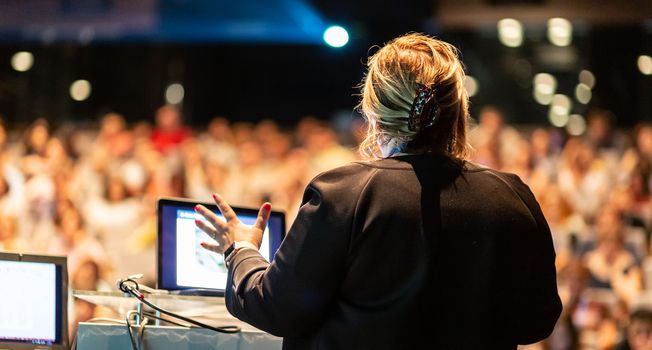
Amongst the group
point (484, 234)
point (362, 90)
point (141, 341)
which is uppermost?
point (362, 90)

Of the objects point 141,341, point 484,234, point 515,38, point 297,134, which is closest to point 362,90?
point 484,234

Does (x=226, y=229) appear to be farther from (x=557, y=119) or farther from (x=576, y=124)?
(x=557, y=119)

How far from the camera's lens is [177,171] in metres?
7.32

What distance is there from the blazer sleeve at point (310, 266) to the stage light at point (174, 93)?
33.9ft

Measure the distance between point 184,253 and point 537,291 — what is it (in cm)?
105

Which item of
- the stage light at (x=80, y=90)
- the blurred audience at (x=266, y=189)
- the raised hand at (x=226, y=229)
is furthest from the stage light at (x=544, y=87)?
the raised hand at (x=226, y=229)

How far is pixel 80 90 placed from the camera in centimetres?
1173

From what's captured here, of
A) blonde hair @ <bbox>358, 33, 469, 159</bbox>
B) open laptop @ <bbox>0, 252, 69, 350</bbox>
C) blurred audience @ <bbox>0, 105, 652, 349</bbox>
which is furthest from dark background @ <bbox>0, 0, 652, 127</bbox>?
blonde hair @ <bbox>358, 33, 469, 159</bbox>

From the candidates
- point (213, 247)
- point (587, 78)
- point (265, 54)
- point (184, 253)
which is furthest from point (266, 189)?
point (213, 247)

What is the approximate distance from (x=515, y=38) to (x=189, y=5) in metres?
3.60

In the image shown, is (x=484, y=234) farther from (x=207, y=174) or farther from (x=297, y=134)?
(x=297, y=134)

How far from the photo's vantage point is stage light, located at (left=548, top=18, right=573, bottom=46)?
11070mm

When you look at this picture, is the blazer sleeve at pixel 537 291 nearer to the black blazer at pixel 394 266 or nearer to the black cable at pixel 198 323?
the black blazer at pixel 394 266

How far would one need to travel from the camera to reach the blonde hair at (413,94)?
2033mm
